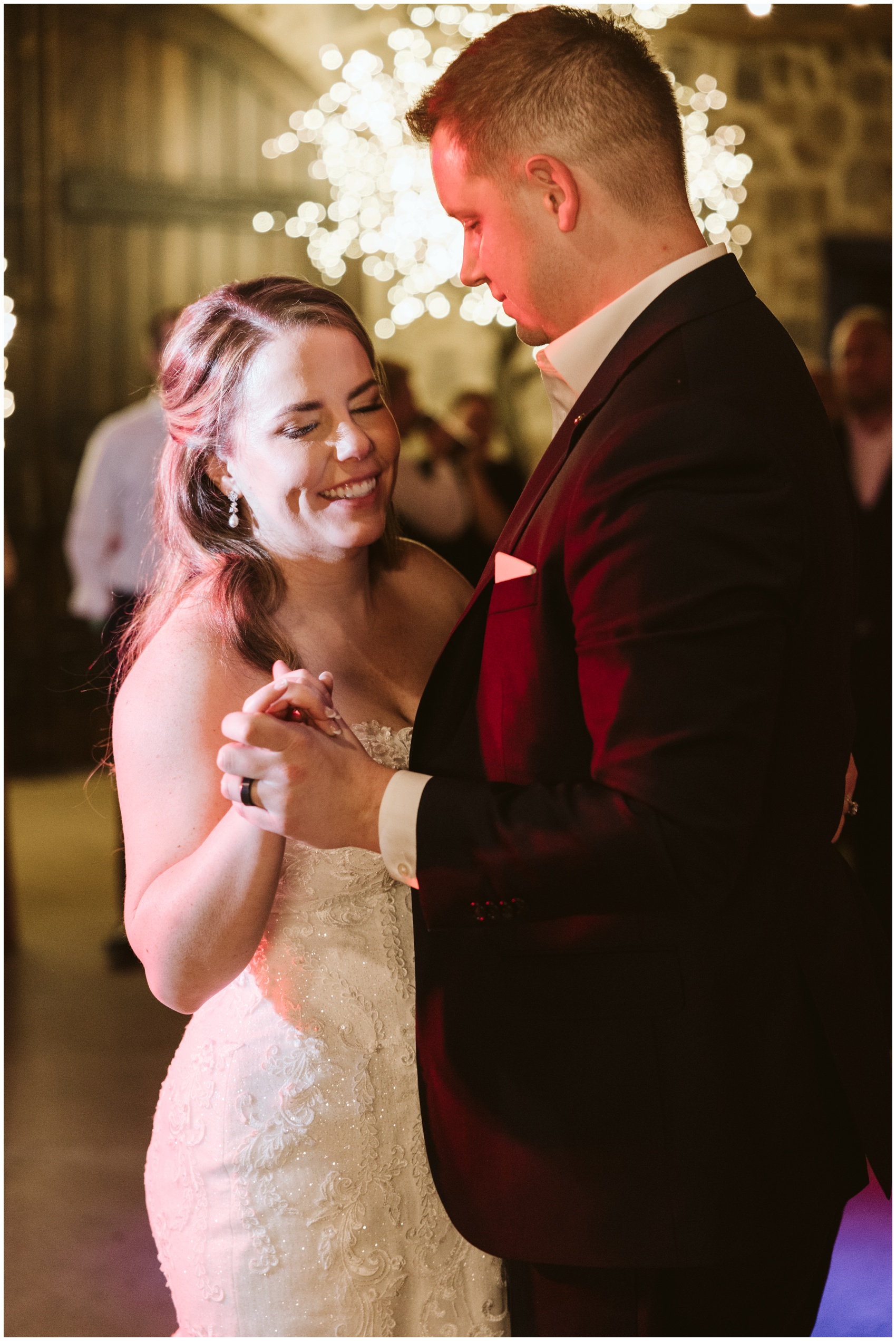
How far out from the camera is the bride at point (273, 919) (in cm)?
150

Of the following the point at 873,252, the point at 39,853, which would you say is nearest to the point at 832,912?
the point at 39,853

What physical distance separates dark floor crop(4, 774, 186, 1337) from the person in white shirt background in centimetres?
31

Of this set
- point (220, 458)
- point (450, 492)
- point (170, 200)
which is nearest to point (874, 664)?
point (450, 492)

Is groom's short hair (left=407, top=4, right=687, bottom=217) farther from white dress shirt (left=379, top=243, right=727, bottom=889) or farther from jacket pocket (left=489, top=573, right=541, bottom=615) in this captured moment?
jacket pocket (left=489, top=573, right=541, bottom=615)

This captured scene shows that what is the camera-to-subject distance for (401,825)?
3.96 ft

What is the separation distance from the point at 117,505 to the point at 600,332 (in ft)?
11.7

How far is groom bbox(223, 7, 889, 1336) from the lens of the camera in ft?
3.72

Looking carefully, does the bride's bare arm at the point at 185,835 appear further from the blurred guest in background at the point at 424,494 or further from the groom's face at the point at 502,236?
the blurred guest in background at the point at 424,494

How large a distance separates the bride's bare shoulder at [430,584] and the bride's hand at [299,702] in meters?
0.66

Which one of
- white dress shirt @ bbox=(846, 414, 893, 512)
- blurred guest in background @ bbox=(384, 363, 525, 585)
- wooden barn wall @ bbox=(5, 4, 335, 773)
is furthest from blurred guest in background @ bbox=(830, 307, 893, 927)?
wooden barn wall @ bbox=(5, 4, 335, 773)

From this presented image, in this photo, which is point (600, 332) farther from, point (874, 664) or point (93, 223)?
point (93, 223)

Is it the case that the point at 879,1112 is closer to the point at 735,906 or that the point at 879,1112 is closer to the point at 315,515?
the point at 735,906

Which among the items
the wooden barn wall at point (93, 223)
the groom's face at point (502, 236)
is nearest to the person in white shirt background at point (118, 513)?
the wooden barn wall at point (93, 223)

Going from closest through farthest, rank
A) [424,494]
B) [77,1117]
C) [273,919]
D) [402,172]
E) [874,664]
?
[273,919]
[77,1117]
[874,664]
[424,494]
[402,172]
